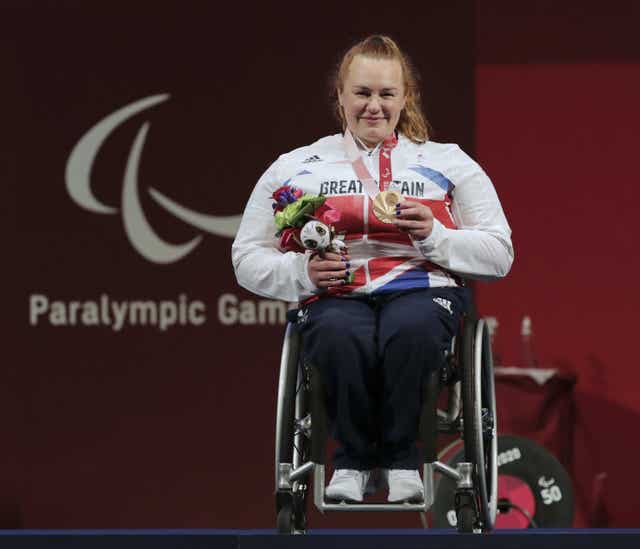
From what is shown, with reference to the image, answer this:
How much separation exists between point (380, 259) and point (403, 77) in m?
0.42

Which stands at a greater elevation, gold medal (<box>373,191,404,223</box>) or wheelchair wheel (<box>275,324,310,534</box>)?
gold medal (<box>373,191,404,223</box>)

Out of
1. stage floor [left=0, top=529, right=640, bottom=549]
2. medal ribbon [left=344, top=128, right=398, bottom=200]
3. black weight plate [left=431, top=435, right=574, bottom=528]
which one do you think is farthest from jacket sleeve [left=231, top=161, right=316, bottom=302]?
black weight plate [left=431, top=435, right=574, bottom=528]

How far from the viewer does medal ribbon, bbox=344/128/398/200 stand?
3088 millimetres

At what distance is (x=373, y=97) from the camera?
315cm

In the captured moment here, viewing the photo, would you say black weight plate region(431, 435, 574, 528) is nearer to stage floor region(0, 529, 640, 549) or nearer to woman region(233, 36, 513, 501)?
woman region(233, 36, 513, 501)

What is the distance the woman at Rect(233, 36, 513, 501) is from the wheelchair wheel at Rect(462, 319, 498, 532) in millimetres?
56

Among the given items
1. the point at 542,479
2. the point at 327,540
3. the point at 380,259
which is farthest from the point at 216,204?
the point at 327,540

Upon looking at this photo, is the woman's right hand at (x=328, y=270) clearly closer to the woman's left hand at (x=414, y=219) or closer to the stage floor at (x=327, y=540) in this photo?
the woman's left hand at (x=414, y=219)

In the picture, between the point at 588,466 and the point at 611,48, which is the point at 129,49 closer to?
the point at 611,48

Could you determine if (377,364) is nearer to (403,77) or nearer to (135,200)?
(403,77)

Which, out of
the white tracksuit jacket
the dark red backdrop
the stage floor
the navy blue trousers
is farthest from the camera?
the dark red backdrop

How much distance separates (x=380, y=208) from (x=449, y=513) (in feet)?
5.06

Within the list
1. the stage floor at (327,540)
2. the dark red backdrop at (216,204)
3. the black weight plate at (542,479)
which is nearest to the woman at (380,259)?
the stage floor at (327,540)

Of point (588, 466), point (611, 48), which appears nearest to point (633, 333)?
point (588, 466)
